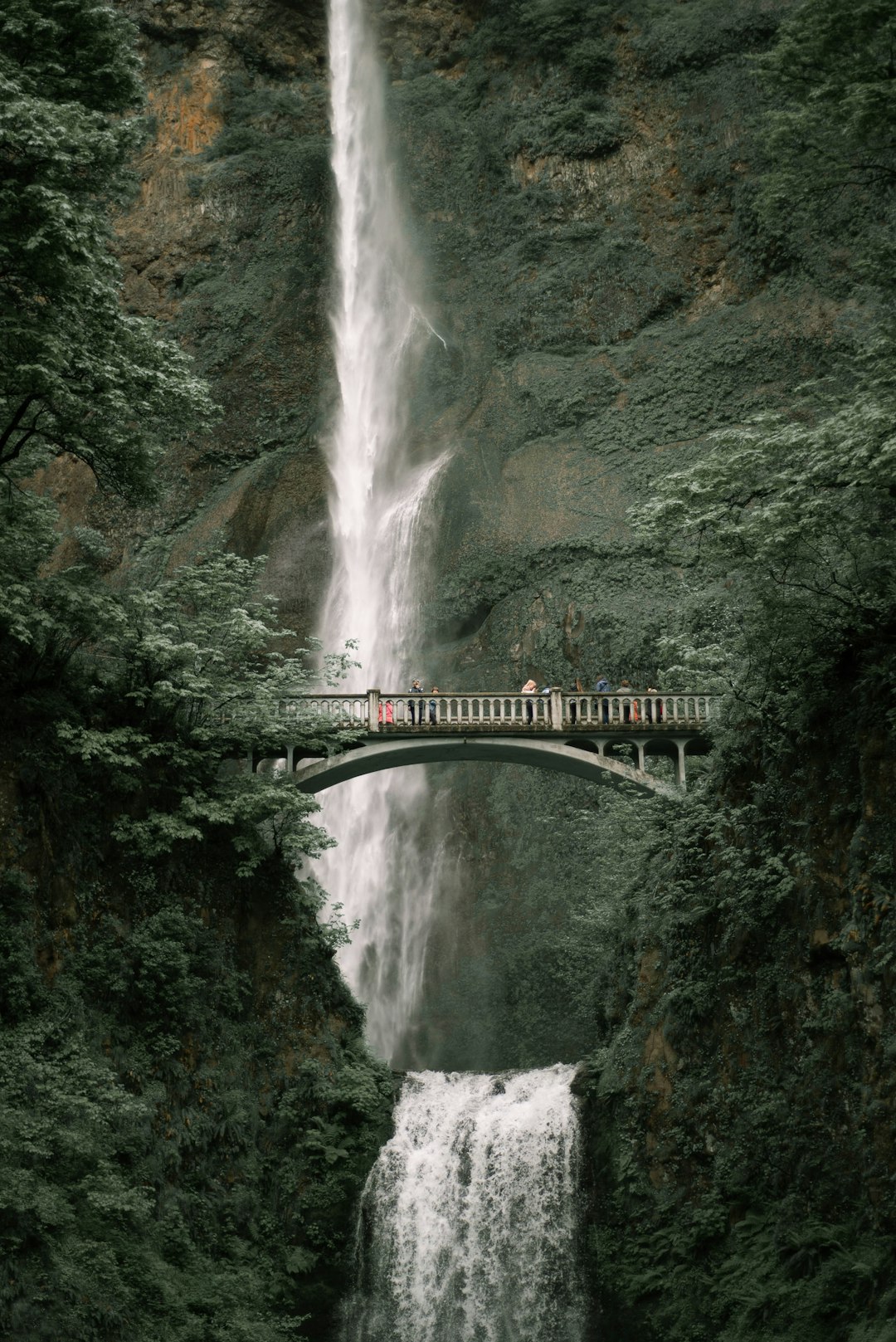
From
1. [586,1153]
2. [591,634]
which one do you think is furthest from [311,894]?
[591,634]

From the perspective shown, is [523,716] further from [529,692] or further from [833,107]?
[833,107]

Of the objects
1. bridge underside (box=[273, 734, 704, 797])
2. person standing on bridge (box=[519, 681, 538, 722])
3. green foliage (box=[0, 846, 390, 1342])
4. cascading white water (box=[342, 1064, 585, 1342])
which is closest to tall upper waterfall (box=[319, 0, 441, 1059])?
person standing on bridge (box=[519, 681, 538, 722])

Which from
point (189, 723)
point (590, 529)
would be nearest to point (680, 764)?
point (189, 723)

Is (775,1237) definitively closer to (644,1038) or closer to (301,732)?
(644,1038)

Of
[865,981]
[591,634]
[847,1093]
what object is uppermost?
[591,634]

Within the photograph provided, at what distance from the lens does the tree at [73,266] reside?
16094mm

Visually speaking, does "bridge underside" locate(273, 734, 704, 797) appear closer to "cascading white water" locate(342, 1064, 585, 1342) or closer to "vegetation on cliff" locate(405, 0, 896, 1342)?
"vegetation on cliff" locate(405, 0, 896, 1342)

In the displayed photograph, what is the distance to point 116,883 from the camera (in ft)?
67.6

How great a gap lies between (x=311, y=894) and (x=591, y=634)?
14.3m

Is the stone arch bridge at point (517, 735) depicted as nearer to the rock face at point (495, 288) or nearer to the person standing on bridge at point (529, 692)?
the person standing on bridge at point (529, 692)

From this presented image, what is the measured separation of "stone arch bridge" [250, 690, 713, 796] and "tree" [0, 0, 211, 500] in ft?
26.9

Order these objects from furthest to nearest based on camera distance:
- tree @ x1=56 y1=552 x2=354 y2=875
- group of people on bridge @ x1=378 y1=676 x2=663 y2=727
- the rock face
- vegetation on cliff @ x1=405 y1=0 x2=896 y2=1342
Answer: the rock face < group of people on bridge @ x1=378 y1=676 x2=663 y2=727 < tree @ x1=56 y1=552 x2=354 y2=875 < vegetation on cliff @ x1=405 y1=0 x2=896 y2=1342

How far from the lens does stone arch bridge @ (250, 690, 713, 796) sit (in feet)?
88.1

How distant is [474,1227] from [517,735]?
988 cm
